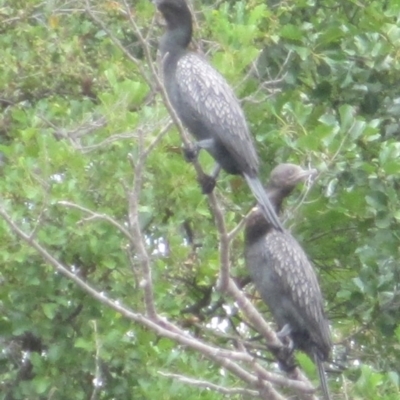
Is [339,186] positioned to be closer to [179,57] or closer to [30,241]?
[179,57]

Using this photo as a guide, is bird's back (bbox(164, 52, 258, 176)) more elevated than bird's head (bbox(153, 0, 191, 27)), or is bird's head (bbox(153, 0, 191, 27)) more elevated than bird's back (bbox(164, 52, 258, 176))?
bird's head (bbox(153, 0, 191, 27))

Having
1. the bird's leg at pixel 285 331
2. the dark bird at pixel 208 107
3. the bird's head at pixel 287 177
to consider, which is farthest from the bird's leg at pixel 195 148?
the bird's leg at pixel 285 331

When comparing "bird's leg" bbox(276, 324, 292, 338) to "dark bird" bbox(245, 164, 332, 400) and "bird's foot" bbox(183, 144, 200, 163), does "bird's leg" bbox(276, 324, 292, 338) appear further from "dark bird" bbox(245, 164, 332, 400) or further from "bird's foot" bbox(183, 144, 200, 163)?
"bird's foot" bbox(183, 144, 200, 163)

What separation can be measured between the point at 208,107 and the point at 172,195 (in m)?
0.49

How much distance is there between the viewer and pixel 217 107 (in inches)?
196

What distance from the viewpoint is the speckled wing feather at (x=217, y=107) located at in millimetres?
4906

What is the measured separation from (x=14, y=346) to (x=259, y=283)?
1.29m

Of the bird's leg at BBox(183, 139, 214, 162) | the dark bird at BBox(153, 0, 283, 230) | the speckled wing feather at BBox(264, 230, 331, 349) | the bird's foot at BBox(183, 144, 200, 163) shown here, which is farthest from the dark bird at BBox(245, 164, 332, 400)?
the bird's foot at BBox(183, 144, 200, 163)

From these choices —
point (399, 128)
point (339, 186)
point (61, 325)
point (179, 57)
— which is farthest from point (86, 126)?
point (399, 128)

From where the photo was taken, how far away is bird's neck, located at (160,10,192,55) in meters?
5.16

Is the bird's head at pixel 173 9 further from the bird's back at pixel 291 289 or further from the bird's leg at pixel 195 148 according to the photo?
the bird's back at pixel 291 289

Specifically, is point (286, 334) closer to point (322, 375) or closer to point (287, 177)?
point (322, 375)

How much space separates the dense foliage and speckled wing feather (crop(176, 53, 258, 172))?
12 centimetres

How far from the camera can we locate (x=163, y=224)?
5371 mm
